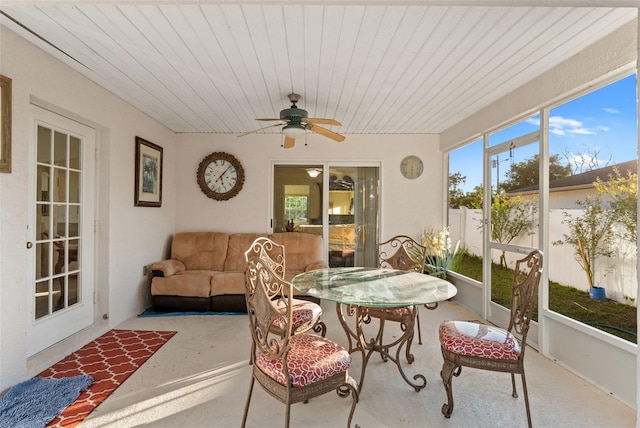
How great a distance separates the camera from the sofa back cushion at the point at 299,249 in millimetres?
4535

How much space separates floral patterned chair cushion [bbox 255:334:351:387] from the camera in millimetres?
1599

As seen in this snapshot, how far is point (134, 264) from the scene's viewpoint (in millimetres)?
3840

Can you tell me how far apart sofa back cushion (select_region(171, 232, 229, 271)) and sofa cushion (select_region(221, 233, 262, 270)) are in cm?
6

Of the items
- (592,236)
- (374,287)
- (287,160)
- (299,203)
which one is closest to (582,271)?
(592,236)

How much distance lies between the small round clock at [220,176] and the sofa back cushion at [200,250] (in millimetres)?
671

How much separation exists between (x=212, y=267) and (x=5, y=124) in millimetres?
2828

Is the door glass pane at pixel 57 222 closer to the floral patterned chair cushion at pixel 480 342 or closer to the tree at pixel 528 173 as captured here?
the floral patterned chair cushion at pixel 480 342

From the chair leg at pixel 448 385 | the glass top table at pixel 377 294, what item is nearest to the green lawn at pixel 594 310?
the glass top table at pixel 377 294

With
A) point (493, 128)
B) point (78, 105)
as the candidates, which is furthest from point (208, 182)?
point (493, 128)

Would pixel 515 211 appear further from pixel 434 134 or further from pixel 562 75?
pixel 434 134

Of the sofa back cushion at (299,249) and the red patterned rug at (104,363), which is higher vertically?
the sofa back cushion at (299,249)

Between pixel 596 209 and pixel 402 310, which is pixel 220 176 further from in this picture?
pixel 596 209

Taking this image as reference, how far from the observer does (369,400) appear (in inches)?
83.7

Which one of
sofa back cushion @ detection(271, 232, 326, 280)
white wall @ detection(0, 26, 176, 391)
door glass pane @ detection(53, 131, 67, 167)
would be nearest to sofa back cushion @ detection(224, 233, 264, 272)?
sofa back cushion @ detection(271, 232, 326, 280)
